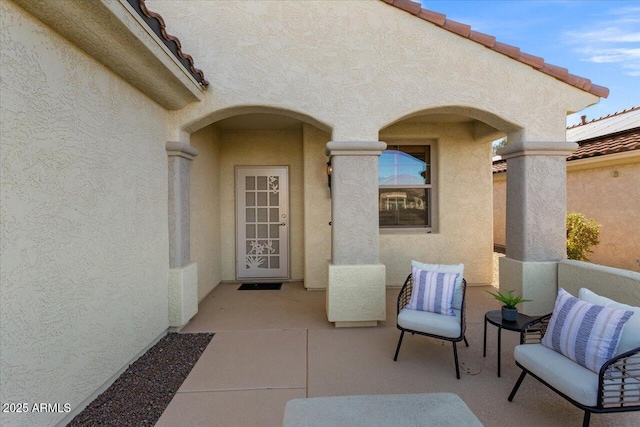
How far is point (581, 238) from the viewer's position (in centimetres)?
720

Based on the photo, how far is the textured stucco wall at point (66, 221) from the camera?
2.28 meters

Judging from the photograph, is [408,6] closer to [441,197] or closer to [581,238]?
[441,197]

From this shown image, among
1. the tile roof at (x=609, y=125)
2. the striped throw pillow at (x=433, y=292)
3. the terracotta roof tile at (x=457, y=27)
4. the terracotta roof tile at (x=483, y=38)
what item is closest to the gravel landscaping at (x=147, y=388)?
the striped throw pillow at (x=433, y=292)

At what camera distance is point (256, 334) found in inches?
180

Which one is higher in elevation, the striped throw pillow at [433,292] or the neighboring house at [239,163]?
the neighboring house at [239,163]

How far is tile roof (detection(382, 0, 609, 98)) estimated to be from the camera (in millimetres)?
4688

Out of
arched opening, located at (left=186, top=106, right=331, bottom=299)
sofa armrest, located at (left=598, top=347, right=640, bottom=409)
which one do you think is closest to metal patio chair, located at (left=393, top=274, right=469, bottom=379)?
sofa armrest, located at (left=598, top=347, right=640, bottom=409)

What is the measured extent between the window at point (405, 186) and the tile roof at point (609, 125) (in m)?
5.29

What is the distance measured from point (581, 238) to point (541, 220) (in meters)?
3.46

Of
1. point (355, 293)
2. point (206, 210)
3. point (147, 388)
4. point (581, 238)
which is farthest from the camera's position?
point (581, 238)

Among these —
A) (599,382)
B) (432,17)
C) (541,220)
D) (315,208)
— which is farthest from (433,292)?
(432,17)

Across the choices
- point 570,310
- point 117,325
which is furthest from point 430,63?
point 117,325

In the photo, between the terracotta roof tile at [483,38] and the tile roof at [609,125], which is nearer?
the terracotta roof tile at [483,38]

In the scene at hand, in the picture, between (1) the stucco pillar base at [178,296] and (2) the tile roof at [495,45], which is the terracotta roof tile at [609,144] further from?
(1) the stucco pillar base at [178,296]
